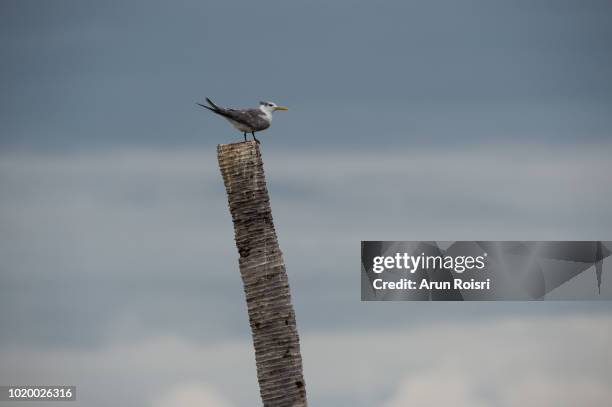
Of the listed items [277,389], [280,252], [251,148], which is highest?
[251,148]

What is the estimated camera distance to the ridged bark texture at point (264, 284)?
3953cm

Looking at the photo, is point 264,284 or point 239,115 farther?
point 239,115

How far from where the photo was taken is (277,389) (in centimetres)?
3959

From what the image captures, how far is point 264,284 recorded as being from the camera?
39594mm

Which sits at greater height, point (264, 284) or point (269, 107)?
point (269, 107)

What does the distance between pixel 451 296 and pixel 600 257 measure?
Result: 20.7 feet

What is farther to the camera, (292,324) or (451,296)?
(451,296)

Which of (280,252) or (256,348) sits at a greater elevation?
(280,252)

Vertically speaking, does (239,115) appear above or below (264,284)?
above

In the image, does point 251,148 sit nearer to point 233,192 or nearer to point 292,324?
point 233,192

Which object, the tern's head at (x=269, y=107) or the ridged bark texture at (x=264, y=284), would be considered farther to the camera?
the tern's head at (x=269, y=107)

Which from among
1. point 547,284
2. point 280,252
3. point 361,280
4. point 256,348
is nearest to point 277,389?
point 256,348

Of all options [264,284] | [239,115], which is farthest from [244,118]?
[264,284]

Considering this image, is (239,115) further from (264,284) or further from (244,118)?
(264,284)
